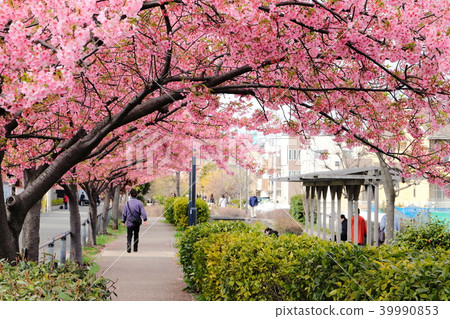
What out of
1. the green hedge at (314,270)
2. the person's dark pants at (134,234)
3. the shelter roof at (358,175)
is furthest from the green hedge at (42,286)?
the person's dark pants at (134,234)

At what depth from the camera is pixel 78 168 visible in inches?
520

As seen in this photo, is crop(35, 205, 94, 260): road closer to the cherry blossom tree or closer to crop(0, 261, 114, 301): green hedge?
the cherry blossom tree

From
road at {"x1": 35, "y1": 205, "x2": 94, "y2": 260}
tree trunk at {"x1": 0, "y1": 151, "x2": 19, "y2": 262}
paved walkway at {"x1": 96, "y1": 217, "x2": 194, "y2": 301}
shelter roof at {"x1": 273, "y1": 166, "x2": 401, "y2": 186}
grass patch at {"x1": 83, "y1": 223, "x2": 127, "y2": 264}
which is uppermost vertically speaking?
shelter roof at {"x1": 273, "y1": 166, "x2": 401, "y2": 186}

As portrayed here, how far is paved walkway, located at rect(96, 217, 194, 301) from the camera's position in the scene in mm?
11048

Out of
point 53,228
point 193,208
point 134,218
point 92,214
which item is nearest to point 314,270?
point 134,218

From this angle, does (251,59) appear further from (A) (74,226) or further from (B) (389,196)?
(B) (389,196)

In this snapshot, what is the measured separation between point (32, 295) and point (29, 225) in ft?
24.0

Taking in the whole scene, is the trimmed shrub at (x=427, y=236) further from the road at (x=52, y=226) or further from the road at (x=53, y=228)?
the road at (x=52, y=226)

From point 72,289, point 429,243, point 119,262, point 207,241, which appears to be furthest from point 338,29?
point 119,262

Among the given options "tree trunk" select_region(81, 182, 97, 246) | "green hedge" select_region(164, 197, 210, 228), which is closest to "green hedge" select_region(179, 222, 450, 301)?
"tree trunk" select_region(81, 182, 97, 246)

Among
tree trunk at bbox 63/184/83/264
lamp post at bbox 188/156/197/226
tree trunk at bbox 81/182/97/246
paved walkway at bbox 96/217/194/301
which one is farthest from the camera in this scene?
tree trunk at bbox 81/182/97/246

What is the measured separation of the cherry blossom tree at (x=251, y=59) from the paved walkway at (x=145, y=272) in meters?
3.54

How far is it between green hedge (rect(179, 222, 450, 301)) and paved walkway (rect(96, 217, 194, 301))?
164 centimetres

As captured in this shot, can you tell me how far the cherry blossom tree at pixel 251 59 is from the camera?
15.5 ft
